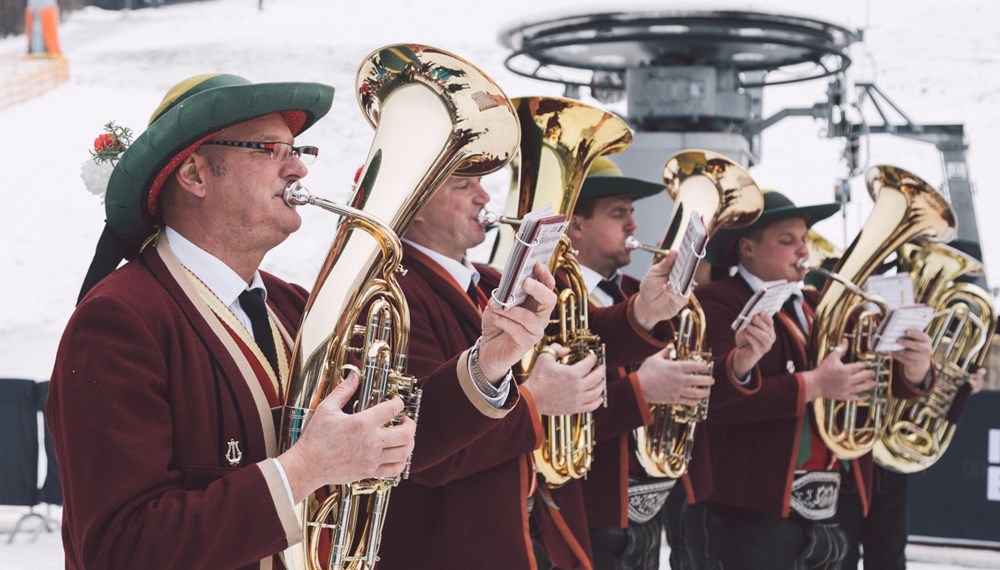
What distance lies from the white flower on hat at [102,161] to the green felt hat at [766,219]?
296 cm

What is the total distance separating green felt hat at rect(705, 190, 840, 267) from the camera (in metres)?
4.80

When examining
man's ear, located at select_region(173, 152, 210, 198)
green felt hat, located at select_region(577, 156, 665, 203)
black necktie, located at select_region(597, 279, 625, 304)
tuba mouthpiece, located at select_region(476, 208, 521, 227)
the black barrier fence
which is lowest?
the black barrier fence

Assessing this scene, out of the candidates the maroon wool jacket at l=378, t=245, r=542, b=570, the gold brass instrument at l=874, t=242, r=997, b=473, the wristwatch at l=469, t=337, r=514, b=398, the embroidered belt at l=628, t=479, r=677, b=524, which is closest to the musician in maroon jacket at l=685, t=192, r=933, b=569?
the embroidered belt at l=628, t=479, r=677, b=524

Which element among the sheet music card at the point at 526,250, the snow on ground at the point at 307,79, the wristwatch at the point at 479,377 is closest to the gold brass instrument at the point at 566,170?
the wristwatch at the point at 479,377

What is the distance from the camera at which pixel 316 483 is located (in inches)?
78.0

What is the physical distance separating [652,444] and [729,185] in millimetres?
1059

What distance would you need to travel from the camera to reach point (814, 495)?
4477 mm

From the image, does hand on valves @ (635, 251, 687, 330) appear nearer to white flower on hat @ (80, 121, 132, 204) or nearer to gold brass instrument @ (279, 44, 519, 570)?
gold brass instrument @ (279, 44, 519, 570)

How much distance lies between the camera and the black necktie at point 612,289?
437 cm

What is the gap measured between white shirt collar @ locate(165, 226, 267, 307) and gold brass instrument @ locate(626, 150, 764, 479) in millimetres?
1912

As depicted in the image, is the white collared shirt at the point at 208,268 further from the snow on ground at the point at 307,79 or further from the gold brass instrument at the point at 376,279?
the snow on ground at the point at 307,79

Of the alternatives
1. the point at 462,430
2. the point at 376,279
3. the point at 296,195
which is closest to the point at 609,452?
the point at 462,430

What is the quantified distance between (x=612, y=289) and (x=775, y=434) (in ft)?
2.89

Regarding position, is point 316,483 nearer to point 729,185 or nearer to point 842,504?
point 729,185
